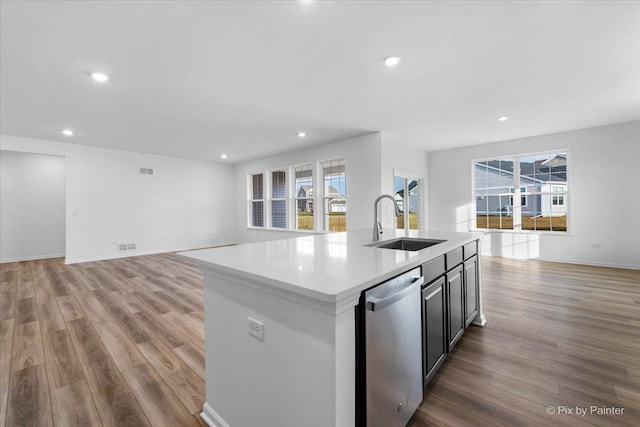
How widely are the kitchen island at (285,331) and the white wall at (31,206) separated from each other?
784cm

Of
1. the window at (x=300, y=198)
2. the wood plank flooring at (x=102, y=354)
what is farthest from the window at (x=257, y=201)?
the wood plank flooring at (x=102, y=354)

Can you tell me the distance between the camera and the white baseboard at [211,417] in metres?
1.45

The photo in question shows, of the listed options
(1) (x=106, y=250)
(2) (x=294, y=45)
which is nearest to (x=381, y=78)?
(2) (x=294, y=45)

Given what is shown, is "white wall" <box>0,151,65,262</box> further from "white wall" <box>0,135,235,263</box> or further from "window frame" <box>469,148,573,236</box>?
"window frame" <box>469,148,573,236</box>

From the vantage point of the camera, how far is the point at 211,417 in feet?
4.94

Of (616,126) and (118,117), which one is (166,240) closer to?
(118,117)

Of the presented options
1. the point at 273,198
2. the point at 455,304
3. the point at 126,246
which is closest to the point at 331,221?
the point at 273,198

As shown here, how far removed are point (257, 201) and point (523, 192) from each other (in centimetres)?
690

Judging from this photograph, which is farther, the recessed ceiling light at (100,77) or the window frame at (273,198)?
the window frame at (273,198)

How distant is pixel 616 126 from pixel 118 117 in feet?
28.6

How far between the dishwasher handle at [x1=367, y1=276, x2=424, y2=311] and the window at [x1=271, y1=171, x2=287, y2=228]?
6.34 meters

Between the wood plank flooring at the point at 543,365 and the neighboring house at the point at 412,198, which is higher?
the neighboring house at the point at 412,198

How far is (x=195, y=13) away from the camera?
2.07m

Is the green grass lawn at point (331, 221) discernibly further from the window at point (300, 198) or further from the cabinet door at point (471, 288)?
the cabinet door at point (471, 288)
